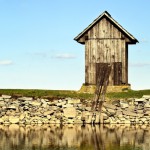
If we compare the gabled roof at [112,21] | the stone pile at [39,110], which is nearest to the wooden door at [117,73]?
the gabled roof at [112,21]

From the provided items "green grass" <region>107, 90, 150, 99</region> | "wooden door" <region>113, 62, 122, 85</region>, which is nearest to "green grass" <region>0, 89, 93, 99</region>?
"green grass" <region>107, 90, 150, 99</region>

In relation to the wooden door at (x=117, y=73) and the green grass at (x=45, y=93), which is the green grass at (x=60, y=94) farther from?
the wooden door at (x=117, y=73)

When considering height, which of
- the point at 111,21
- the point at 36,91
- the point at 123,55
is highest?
the point at 111,21

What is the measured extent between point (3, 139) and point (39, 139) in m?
2.18

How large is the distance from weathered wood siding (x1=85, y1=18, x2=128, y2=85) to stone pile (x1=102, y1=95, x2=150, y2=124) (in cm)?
562

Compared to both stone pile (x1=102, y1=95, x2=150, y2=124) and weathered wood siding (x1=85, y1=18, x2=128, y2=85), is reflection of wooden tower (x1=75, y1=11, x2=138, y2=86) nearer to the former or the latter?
weathered wood siding (x1=85, y1=18, x2=128, y2=85)

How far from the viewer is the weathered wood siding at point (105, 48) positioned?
49.2 metres

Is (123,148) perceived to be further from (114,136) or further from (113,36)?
(113,36)

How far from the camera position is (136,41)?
164 ft

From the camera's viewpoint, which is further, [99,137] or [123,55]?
[123,55]

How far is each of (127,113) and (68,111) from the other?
498cm

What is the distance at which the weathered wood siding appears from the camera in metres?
49.2

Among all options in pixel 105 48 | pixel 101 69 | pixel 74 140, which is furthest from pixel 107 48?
pixel 74 140

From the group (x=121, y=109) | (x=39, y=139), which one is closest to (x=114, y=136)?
(x=39, y=139)
